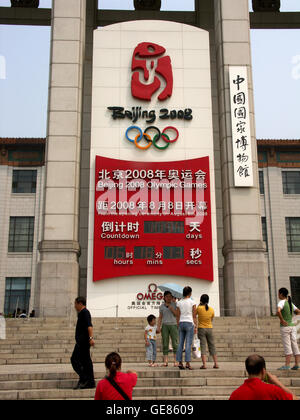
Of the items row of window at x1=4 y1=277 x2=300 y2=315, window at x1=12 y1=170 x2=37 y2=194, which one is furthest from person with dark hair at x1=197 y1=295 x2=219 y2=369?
window at x1=12 y1=170 x2=37 y2=194

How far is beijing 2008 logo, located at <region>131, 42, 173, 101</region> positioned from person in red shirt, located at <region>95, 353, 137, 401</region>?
72.6 ft

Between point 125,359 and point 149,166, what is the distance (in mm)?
12782

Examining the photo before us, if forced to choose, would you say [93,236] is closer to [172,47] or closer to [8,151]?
[172,47]

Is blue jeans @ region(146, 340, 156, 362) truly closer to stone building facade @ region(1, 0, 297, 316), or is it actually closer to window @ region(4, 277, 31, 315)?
stone building facade @ region(1, 0, 297, 316)

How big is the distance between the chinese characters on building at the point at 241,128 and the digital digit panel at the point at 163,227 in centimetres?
355

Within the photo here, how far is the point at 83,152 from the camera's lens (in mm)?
28797

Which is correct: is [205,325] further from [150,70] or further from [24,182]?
[24,182]

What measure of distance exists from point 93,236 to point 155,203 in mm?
3558

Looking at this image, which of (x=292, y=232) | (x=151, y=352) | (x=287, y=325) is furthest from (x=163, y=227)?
(x=292, y=232)

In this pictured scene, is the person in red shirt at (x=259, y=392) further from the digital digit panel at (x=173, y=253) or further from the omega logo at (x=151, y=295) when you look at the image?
the digital digit panel at (x=173, y=253)

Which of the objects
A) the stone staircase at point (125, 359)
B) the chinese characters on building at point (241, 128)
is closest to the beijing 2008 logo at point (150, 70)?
the chinese characters on building at point (241, 128)

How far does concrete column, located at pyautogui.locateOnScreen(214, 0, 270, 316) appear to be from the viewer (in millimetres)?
22781

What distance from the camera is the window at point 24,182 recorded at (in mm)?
40875
